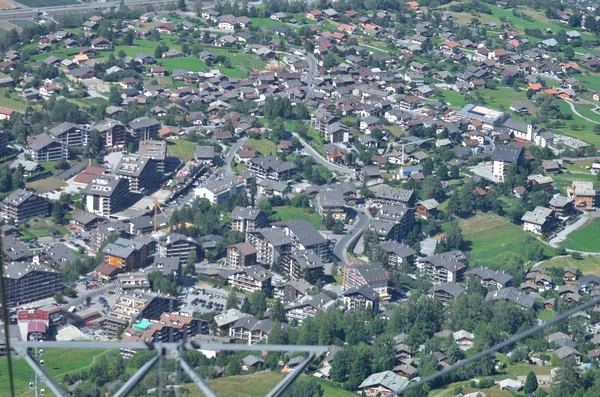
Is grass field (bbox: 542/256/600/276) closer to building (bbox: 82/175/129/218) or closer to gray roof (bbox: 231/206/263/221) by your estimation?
gray roof (bbox: 231/206/263/221)

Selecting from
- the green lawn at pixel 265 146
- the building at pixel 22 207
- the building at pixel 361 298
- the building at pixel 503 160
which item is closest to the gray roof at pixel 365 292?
the building at pixel 361 298

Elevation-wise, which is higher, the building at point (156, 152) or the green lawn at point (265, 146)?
the building at point (156, 152)

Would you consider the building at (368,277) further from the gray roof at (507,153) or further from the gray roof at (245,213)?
the gray roof at (507,153)

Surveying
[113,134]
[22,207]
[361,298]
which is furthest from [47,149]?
[361,298]

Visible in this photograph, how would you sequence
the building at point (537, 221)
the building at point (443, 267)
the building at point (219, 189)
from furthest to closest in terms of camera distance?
1. the building at point (219, 189)
2. the building at point (537, 221)
3. the building at point (443, 267)

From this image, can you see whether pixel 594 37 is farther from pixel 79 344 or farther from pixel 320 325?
pixel 79 344

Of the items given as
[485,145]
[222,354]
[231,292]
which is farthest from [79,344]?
[485,145]

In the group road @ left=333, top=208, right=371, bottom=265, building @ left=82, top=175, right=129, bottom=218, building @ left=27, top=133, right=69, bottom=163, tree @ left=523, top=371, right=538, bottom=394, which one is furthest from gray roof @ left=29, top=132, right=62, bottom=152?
tree @ left=523, top=371, right=538, bottom=394
